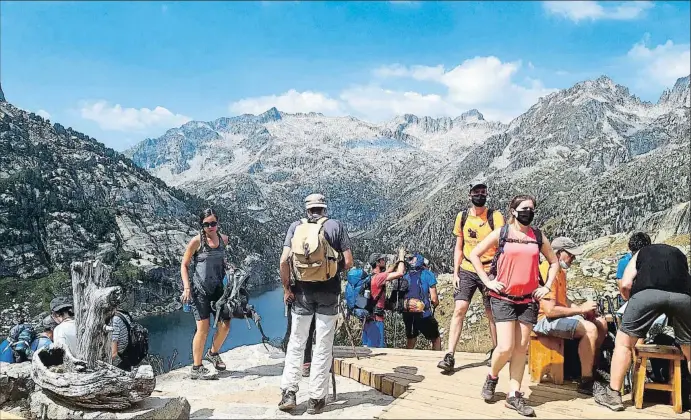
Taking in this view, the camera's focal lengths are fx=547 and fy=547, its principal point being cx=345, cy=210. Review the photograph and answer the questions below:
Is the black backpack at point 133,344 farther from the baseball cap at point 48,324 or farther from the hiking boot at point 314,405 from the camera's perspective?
the hiking boot at point 314,405

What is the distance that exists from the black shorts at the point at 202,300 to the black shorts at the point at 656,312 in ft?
15.4

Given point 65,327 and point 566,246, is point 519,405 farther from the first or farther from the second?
point 65,327

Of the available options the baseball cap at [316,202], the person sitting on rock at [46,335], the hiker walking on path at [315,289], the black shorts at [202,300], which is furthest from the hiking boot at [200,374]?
the baseball cap at [316,202]

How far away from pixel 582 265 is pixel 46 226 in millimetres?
159620

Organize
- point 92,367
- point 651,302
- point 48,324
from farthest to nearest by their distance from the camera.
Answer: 1. point 48,324
2. point 92,367
3. point 651,302

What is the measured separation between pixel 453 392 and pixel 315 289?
6.14ft

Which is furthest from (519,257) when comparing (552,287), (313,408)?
(313,408)

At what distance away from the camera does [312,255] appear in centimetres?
547

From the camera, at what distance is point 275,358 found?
834 cm

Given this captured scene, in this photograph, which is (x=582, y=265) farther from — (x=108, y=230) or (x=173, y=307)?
(x=108, y=230)

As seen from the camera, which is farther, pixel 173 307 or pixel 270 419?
pixel 173 307

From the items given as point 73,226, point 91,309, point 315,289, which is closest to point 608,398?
point 315,289

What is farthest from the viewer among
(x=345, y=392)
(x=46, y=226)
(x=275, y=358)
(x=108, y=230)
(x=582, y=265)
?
(x=108, y=230)

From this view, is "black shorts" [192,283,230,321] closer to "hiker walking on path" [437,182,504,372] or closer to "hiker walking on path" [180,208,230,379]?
"hiker walking on path" [180,208,230,379]
